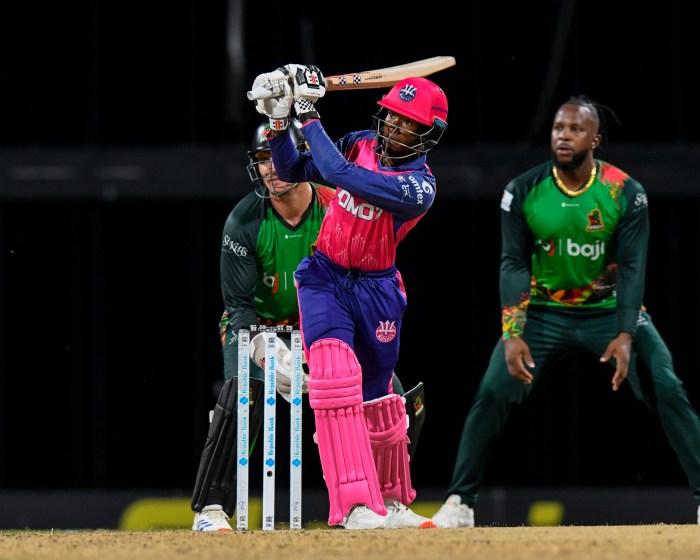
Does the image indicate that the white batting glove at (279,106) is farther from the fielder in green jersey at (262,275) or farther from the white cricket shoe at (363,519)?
the white cricket shoe at (363,519)

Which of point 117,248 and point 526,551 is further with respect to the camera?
point 117,248

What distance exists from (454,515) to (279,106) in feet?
6.34

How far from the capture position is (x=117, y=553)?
3906 mm

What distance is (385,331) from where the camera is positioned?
4855mm

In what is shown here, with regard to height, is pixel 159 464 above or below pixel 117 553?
below

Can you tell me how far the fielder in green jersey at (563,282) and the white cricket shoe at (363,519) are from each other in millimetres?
1075

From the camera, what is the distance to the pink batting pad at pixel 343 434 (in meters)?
4.57

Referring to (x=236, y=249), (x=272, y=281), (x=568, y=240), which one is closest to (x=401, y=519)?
(x=272, y=281)

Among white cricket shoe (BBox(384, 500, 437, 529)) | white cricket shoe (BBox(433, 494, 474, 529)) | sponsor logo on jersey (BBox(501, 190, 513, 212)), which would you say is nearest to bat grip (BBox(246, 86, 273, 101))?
sponsor logo on jersey (BBox(501, 190, 513, 212))

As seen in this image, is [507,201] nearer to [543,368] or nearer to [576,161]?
[576,161]

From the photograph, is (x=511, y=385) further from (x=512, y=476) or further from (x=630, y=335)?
(x=512, y=476)

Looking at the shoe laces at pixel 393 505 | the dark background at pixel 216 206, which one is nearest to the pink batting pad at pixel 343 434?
the shoe laces at pixel 393 505

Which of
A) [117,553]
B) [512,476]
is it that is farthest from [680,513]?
[117,553]

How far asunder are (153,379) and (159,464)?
0.43m
